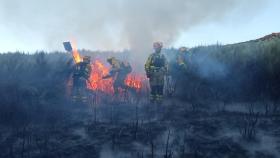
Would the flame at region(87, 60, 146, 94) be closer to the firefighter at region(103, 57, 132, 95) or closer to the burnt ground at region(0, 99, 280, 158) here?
the firefighter at region(103, 57, 132, 95)

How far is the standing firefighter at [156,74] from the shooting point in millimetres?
16125

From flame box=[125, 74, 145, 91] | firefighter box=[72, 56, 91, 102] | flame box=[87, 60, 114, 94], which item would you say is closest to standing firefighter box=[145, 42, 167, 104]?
flame box=[125, 74, 145, 91]

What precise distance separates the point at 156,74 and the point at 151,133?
352 cm

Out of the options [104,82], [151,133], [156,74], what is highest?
[156,74]

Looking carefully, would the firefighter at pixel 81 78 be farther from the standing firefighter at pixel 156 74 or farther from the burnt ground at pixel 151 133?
the standing firefighter at pixel 156 74

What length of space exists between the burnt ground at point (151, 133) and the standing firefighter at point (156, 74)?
425 millimetres

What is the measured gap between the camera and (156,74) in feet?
53.6

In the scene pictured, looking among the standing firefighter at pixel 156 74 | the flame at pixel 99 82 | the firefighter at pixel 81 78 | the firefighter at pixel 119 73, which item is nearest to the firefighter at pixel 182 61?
the standing firefighter at pixel 156 74

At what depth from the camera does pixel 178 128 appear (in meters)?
13.8

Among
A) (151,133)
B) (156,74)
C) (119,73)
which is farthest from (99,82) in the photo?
(151,133)

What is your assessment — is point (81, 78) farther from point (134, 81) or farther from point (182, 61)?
point (182, 61)

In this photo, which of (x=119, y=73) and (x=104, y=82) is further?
(x=104, y=82)

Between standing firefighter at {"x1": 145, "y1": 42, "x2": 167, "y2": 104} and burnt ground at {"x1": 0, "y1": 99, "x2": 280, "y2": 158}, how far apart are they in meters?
0.43

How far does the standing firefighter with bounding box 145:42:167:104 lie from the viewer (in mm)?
16125
